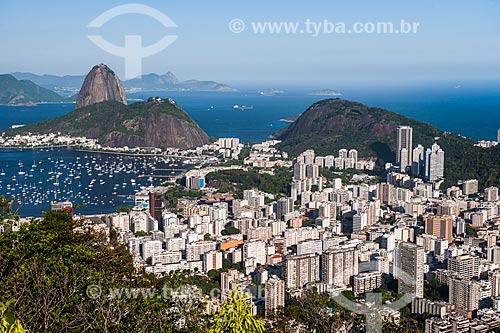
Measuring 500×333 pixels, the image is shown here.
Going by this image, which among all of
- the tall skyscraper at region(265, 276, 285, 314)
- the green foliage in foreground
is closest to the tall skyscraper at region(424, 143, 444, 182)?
the tall skyscraper at region(265, 276, 285, 314)

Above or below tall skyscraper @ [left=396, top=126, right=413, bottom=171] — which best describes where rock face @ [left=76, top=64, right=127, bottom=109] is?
above

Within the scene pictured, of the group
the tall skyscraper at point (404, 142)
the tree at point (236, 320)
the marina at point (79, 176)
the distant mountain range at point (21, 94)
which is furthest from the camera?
the distant mountain range at point (21, 94)

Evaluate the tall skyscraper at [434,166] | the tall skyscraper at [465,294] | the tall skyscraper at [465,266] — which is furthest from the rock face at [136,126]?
the tall skyscraper at [465,294]

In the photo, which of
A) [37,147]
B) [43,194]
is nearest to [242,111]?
[37,147]

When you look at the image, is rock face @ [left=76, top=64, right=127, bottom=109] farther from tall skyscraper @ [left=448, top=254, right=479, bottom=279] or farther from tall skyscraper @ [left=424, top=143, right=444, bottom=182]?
tall skyscraper @ [left=448, top=254, right=479, bottom=279]

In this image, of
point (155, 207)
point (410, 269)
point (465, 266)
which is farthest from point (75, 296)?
point (155, 207)

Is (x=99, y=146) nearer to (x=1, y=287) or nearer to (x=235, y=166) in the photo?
(x=235, y=166)

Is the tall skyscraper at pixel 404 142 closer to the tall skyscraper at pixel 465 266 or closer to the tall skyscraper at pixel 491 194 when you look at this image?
the tall skyscraper at pixel 491 194
